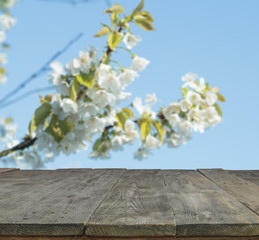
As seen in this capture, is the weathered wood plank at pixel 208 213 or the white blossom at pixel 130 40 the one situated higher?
the white blossom at pixel 130 40


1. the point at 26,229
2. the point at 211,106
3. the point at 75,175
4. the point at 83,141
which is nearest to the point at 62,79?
the point at 83,141

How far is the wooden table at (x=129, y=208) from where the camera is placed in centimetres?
84

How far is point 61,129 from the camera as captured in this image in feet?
5.88

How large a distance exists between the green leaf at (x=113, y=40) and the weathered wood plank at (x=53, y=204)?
0.58 meters

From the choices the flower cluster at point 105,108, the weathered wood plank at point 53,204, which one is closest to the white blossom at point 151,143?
the flower cluster at point 105,108

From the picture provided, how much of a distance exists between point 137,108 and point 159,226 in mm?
1296

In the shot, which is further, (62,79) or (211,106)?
(211,106)

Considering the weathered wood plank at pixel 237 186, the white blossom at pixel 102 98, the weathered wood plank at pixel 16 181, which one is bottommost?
the weathered wood plank at pixel 16 181

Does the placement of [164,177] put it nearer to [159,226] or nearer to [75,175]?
[75,175]

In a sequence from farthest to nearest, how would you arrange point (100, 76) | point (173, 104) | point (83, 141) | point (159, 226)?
point (173, 104), point (83, 141), point (100, 76), point (159, 226)

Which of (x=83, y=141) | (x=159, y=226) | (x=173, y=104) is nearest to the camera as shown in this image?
(x=159, y=226)

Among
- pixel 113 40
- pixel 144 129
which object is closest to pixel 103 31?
pixel 113 40

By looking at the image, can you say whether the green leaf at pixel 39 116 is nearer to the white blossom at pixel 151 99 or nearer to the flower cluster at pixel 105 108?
the flower cluster at pixel 105 108

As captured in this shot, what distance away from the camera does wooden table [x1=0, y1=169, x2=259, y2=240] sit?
2.75 ft
